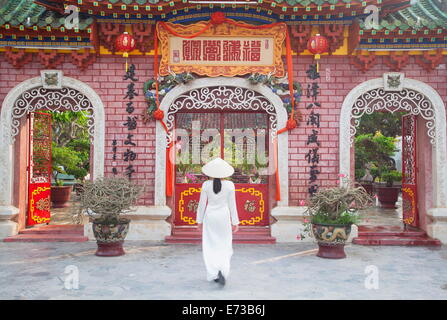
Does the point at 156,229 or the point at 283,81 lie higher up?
the point at 283,81

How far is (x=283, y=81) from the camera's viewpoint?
6969mm

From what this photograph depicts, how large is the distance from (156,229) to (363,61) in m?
4.59

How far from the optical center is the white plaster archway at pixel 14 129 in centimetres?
685

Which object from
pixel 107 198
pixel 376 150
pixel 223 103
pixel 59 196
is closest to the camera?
pixel 107 198

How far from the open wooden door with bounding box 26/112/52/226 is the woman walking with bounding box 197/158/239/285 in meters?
4.54

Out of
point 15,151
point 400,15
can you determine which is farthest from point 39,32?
point 400,15

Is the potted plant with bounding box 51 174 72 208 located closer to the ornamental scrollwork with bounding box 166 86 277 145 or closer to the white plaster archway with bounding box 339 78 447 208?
the ornamental scrollwork with bounding box 166 86 277 145

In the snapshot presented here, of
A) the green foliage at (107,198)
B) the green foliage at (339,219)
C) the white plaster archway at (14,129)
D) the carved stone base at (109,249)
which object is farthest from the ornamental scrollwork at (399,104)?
the white plaster archway at (14,129)

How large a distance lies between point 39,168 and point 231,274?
5.04 m

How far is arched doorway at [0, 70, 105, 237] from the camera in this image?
6.86 metres

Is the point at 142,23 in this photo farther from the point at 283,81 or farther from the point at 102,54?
the point at 283,81

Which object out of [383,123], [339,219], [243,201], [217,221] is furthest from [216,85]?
[383,123]

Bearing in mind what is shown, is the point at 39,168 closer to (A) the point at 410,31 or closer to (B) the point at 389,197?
(A) the point at 410,31

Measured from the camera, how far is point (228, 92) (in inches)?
274
